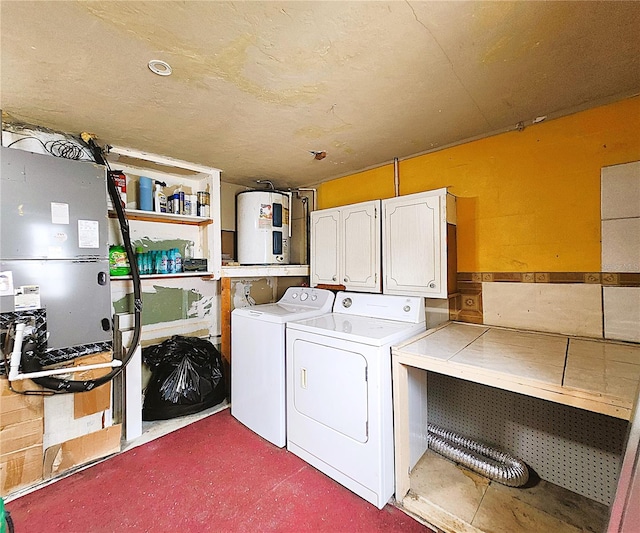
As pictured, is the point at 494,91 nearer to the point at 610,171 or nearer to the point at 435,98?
the point at 435,98

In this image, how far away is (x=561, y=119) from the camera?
1725mm

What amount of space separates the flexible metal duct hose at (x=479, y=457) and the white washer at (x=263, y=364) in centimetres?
107

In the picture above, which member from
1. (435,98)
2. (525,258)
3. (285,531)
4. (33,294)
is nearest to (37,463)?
(33,294)

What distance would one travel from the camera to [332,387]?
5.79 feet

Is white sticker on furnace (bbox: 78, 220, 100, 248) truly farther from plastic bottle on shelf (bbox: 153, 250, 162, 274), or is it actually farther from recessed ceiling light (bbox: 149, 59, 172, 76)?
recessed ceiling light (bbox: 149, 59, 172, 76)

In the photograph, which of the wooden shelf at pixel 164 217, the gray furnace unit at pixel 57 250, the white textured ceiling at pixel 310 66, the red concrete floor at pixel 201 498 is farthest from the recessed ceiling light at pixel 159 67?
the red concrete floor at pixel 201 498

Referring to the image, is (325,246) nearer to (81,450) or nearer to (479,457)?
(479,457)

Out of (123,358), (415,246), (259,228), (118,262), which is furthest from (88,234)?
(415,246)

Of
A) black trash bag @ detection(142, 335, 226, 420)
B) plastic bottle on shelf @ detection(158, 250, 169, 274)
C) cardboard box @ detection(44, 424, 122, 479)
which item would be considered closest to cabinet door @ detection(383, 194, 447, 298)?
black trash bag @ detection(142, 335, 226, 420)

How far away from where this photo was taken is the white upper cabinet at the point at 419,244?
191 cm

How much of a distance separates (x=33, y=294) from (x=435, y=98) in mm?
2472

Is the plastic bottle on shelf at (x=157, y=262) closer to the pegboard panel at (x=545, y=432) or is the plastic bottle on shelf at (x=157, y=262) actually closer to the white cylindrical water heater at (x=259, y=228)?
the white cylindrical water heater at (x=259, y=228)

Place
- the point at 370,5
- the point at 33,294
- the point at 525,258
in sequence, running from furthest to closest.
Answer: the point at 525,258, the point at 33,294, the point at 370,5

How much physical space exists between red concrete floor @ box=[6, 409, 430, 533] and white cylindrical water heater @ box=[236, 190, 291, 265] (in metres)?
1.56
